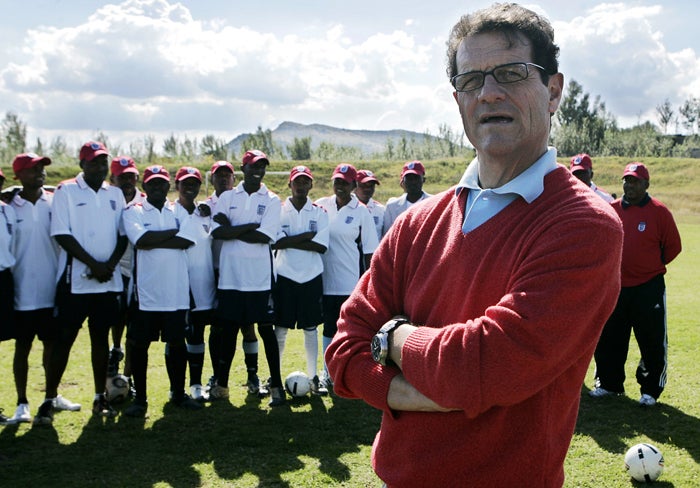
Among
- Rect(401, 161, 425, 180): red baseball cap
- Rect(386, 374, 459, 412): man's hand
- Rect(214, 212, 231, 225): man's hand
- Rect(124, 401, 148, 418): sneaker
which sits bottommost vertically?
Rect(124, 401, 148, 418): sneaker

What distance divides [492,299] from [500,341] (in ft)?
0.54

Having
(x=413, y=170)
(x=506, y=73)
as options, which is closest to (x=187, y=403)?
(x=413, y=170)

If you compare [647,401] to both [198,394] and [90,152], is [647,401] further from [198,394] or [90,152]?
[90,152]

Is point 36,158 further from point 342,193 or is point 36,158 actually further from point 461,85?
point 461,85

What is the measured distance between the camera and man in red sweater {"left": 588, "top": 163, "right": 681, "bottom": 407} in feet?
22.9

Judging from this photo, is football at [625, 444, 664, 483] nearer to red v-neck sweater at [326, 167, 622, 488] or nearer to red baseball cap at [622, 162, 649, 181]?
red baseball cap at [622, 162, 649, 181]

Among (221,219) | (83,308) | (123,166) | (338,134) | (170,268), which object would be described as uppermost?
(338,134)

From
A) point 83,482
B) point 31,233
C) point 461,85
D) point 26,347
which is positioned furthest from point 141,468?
point 461,85

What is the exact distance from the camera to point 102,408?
21.5 feet

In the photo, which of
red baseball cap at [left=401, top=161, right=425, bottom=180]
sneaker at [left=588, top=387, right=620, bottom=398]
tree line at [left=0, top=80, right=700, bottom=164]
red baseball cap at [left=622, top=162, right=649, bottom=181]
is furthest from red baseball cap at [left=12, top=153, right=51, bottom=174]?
tree line at [left=0, top=80, right=700, bottom=164]

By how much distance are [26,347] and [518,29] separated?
5972mm

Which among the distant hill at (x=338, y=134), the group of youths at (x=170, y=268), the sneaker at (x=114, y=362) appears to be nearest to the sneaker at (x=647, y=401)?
the group of youths at (x=170, y=268)

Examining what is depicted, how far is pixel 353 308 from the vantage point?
6.98ft

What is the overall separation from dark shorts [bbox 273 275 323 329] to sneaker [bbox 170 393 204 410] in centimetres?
119
